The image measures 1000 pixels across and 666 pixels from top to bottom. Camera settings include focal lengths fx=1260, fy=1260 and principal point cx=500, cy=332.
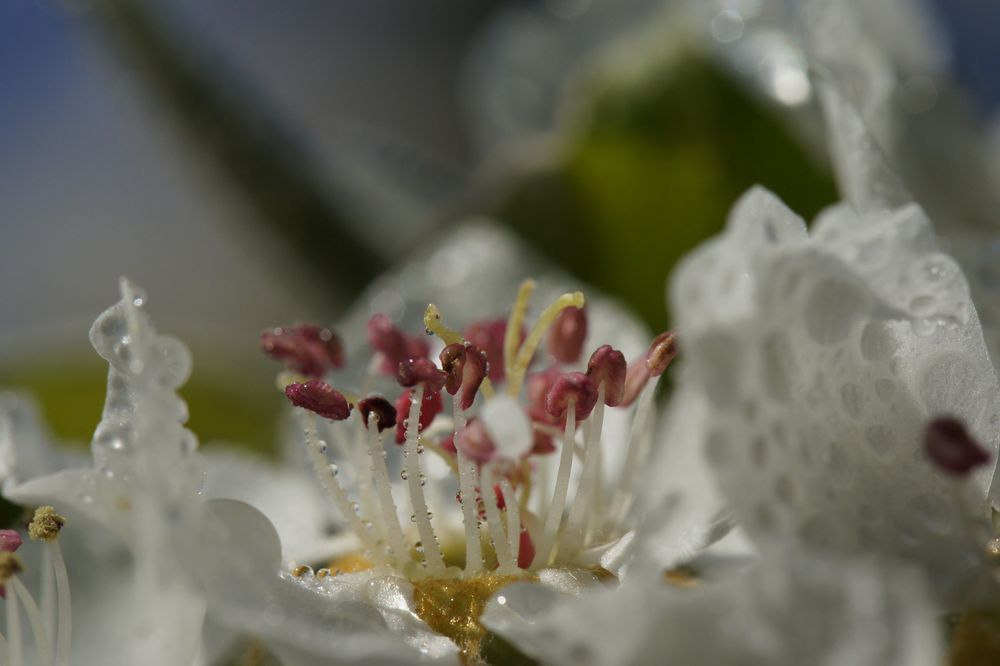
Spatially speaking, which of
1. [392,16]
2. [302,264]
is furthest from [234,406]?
[392,16]

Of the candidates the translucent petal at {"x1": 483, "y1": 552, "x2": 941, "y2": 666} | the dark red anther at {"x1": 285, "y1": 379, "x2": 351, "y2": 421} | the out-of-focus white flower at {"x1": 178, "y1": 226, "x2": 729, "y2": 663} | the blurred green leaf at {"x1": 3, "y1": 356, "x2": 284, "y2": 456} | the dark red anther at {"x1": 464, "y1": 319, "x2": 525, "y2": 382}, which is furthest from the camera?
the blurred green leaf at {"x1": 3, "y1": 356, "x2": 284, "y2": 456}

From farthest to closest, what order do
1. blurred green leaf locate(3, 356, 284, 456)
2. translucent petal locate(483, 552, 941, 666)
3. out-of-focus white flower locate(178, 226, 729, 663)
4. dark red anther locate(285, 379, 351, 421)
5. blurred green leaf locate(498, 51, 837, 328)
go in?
blurred green leaf locate(3, 356, 284, 456), blurred green leaf locate(498, 51, 837, 328), dark red anther locate(285, 379, 351, 421), out-of-focus white flower locate(178, 226, 729, 663), translucent petal locate(483, 552, 941, 666)

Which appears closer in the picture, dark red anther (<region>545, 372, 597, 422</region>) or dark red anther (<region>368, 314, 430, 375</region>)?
dark red anther (<region>545, 372, 597, 422</region>)

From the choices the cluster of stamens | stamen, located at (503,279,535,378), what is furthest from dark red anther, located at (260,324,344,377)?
stamen, located at (503,279,535,378)

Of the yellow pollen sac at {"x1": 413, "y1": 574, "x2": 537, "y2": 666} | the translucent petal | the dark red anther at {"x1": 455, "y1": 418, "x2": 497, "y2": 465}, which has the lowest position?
the translucent petal

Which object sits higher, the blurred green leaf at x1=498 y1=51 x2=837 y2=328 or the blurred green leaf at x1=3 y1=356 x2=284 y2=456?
the blurred green leaf at x1=498 y1=51 x2=837 y2=328

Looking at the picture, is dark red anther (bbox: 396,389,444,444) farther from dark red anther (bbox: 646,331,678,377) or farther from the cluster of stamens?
dark red anther (bbox: 646,331,678,377)
